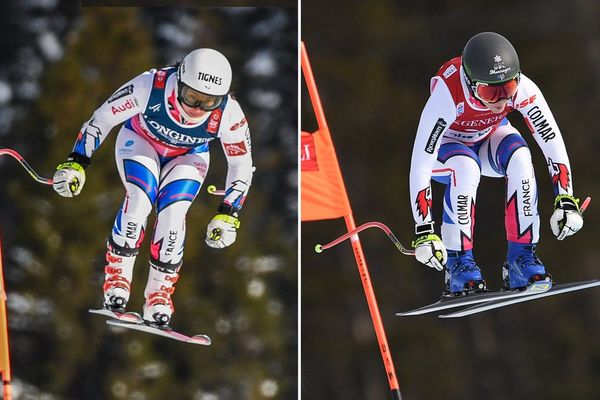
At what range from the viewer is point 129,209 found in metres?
4.48

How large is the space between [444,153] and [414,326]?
5.94m

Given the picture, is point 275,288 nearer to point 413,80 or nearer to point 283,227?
point 283,227

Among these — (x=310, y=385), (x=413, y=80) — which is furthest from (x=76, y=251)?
(x=310, y=385)

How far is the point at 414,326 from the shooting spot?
10086 mm

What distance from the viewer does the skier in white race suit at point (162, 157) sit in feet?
14.7

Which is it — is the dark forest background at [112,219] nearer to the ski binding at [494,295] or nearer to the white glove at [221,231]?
the white glove at [221,231]

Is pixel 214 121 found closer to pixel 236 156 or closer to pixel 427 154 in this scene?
pixel 236 156

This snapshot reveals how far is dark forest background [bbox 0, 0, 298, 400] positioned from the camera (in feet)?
21.1

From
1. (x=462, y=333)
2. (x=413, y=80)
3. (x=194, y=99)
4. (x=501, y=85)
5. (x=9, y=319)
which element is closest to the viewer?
(x=501, y=85)

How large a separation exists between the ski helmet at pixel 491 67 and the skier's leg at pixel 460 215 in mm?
322

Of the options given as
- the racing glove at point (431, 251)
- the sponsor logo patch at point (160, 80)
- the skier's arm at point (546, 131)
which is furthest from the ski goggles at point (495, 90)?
the sponsor logo patch at point (160, 80)

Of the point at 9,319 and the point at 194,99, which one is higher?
the point at 194,99

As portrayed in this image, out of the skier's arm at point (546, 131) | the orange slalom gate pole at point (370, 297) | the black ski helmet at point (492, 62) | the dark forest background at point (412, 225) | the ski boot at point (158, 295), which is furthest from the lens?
the dark forest background at point (412, 225)

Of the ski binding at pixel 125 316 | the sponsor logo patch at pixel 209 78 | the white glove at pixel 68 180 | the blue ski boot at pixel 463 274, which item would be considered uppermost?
the sponsor logo patch at pixel 209 78
